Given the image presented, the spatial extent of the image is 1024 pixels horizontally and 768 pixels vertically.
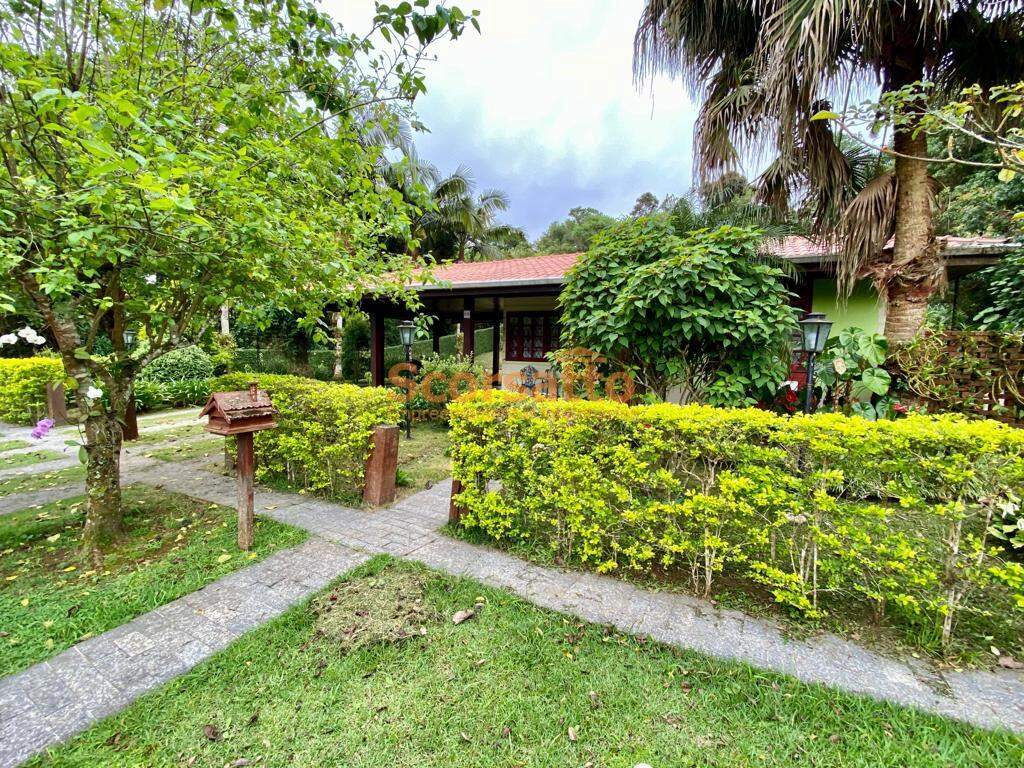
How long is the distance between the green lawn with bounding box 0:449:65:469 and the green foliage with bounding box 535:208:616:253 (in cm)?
2521

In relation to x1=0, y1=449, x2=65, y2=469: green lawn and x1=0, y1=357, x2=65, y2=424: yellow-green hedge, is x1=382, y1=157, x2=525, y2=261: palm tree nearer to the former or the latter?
x1=0, y1=357, x2=65, y2=424: yellow-green hedge

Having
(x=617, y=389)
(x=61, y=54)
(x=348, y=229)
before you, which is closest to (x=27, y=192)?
(x=61, y=54)

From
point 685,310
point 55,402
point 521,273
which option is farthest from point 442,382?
point 55,402

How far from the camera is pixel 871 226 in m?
4.62

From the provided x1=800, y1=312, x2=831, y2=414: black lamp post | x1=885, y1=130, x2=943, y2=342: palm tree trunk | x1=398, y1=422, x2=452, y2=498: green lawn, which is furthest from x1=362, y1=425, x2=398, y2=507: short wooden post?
x1=885, y1=130, x2=943, y2=342: palm tree trunk

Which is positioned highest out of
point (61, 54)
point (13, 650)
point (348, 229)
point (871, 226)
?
point (61, 54)

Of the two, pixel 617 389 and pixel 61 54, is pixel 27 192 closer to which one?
pixel 61 54

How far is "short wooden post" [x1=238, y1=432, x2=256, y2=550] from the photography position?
329 centimetres

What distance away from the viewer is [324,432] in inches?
168

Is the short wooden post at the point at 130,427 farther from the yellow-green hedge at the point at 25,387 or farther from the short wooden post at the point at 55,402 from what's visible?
the yellow-green hedge at the point at 25,387

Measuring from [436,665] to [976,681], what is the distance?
2632 millimetres

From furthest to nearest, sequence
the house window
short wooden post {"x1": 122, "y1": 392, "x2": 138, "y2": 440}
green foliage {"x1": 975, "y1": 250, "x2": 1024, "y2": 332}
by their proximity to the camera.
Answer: the house window, short wooden post {"x1": 122, "y1": 392, "x2": 138, "y2": 440}, green foliage {"x1": 975, "y1": 250, "x2": 1024, "y2": 332}

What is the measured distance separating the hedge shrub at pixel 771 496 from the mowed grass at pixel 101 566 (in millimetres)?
1996

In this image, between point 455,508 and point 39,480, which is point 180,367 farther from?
point 455,508
